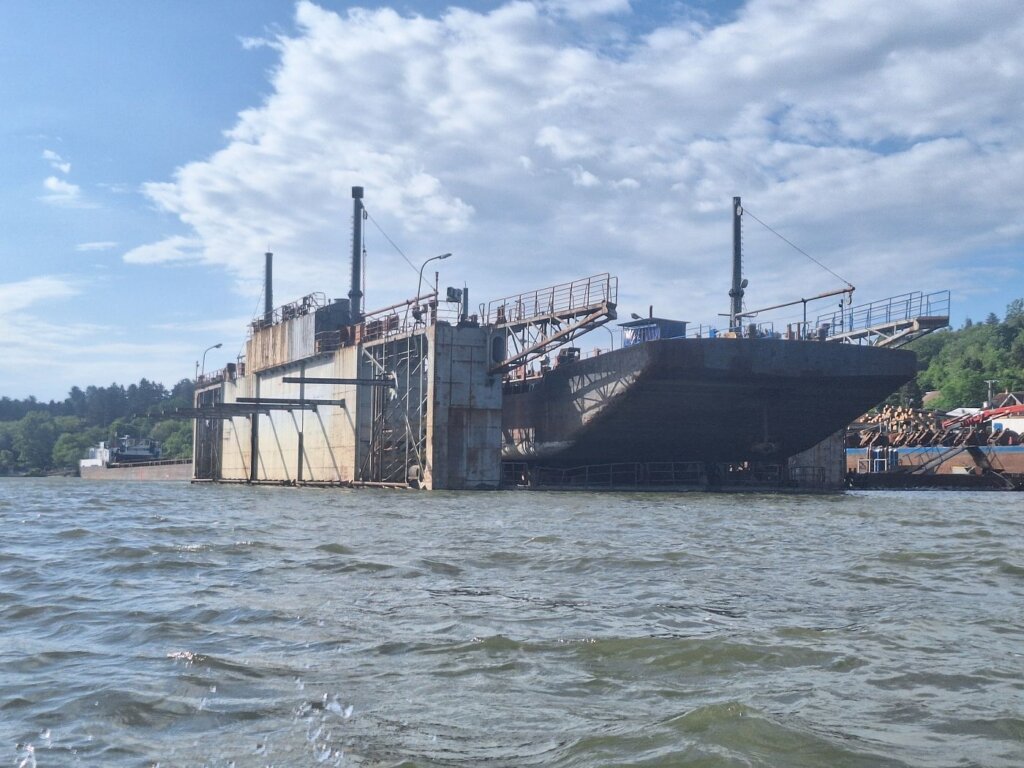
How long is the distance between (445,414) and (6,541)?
23033 millimetres

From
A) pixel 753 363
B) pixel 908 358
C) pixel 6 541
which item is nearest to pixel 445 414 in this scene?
pixel 753 363

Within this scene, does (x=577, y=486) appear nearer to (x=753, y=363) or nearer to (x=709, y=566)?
(x=753, y=363)

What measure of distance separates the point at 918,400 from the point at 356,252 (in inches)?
3464

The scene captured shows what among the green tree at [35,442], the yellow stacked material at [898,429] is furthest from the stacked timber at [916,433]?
the green tree at [35,442]

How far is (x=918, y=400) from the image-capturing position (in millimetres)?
119125

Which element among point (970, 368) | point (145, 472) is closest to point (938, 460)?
point (145, 472)

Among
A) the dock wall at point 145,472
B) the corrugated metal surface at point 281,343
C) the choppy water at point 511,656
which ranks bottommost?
the dock wall at point 145,472

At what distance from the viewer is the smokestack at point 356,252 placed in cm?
5178

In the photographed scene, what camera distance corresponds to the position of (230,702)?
5609 millimetres

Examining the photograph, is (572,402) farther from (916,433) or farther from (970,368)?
(970,368)

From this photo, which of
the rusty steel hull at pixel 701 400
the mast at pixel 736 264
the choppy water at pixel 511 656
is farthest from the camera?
the mast at pixel 736 264

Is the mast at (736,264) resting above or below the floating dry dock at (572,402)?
above

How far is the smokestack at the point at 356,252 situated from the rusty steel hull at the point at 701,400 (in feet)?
43.0

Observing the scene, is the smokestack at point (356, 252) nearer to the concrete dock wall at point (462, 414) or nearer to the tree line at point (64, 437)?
the concrete dock wall at point (462, 414)
